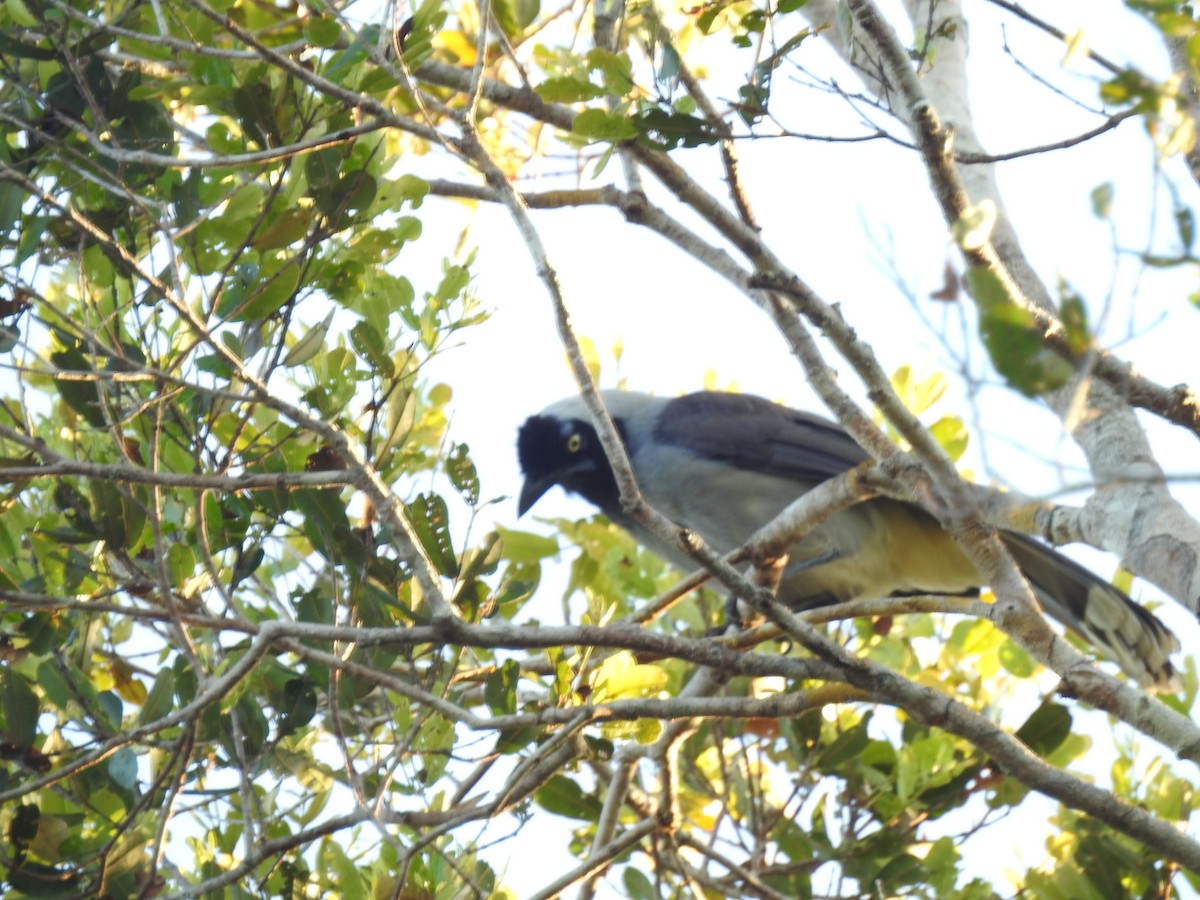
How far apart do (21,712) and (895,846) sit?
283 cm

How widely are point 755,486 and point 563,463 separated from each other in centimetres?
88

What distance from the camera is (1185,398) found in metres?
3.06

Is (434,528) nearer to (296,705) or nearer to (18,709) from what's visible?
(296,705)

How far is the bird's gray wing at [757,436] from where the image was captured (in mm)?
5926

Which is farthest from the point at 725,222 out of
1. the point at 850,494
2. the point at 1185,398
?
the point at 1185,398

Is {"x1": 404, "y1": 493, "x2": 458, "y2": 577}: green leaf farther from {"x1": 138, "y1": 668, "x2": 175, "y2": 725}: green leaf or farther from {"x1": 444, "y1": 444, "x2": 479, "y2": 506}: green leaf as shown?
{"x1": 138, "y1": 668, "x2": 175, "y2": 725}: green leaf

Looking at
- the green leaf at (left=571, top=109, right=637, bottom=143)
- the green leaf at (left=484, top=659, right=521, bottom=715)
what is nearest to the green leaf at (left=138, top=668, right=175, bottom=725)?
the green leaf at (left=484, top=659, right=521, bottom=715)

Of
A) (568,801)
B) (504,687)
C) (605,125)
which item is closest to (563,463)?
A: (568,801)

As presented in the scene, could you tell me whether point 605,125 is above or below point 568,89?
below

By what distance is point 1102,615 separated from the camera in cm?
521

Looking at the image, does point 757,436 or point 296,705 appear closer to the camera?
point 296,705

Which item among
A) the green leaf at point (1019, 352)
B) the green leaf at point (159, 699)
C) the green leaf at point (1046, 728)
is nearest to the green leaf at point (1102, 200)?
the green leaf at point (1019, 352)

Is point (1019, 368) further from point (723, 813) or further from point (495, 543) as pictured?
point (723, 813)

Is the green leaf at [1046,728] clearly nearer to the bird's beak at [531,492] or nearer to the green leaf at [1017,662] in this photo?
the green leaf at [1017,662]
